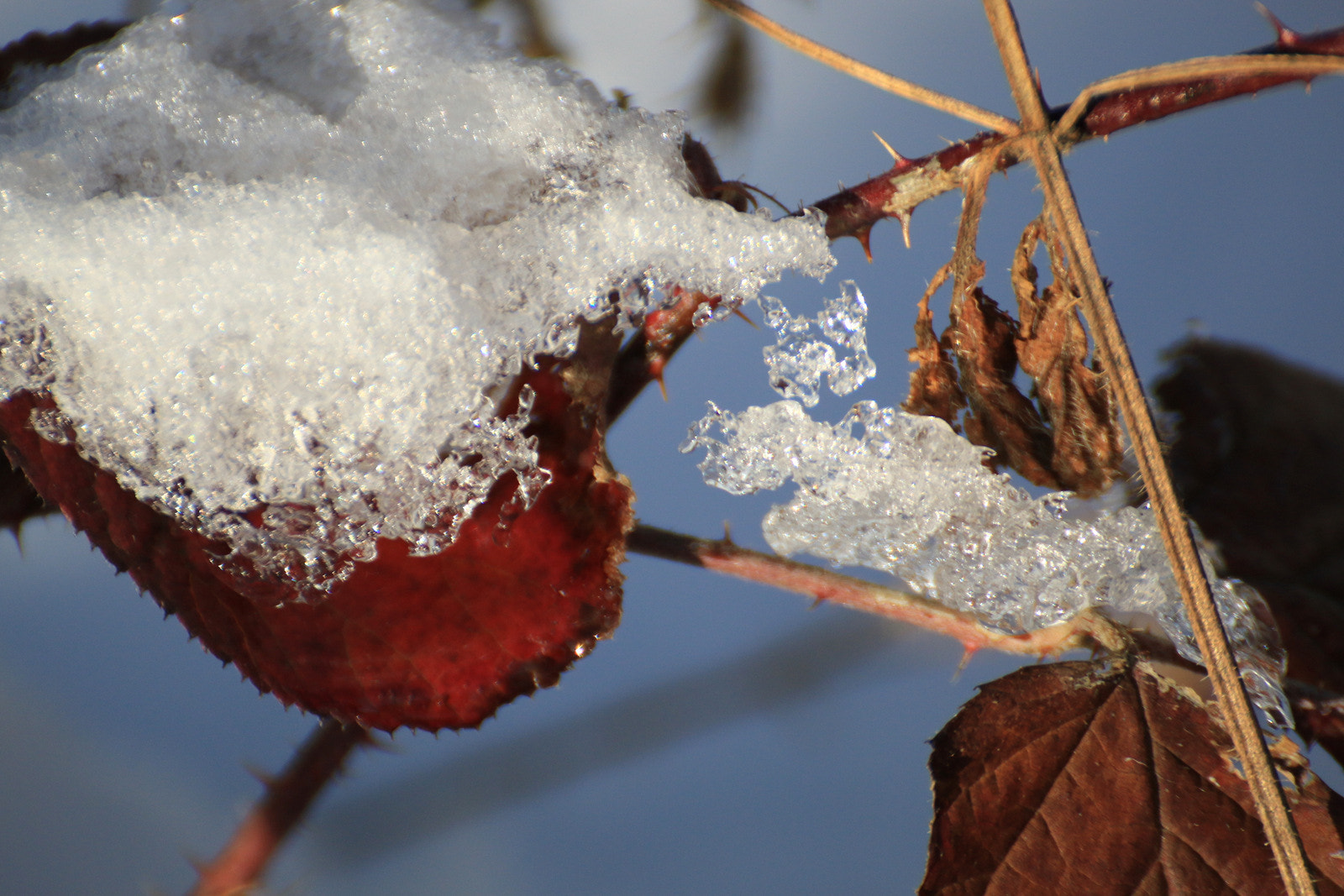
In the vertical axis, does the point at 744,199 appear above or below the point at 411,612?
above

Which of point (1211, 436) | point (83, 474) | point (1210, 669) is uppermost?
point (1211, 436)

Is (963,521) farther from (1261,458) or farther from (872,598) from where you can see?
(1261,458)

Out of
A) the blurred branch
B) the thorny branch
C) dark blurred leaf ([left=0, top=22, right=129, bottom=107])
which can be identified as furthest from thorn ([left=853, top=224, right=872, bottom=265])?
the blurred branch

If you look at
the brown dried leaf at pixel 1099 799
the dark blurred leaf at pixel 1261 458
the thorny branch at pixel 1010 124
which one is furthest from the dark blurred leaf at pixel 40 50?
the dark blurred leaf at pixel 1261 458

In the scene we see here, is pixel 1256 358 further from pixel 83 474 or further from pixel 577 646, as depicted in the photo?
pixel 83 474

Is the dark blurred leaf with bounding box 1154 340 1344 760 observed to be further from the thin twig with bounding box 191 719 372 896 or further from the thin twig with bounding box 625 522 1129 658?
the thin twig with bounding box 191 719 372 896

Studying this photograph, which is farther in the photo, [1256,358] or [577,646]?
[1256,358]

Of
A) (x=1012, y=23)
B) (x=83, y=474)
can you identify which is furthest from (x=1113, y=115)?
(x=83, y=474)
